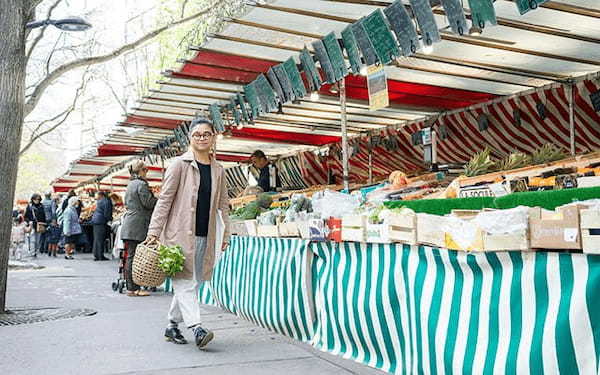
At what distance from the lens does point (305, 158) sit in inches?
588

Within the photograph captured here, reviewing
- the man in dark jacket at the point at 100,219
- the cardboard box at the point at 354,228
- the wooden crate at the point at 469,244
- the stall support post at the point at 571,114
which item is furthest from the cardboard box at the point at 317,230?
the man in dark jacket at the point at 100,219

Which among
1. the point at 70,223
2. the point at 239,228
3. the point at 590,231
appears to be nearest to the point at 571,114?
the point at 239,228

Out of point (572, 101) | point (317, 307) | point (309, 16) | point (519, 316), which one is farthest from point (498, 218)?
point (572, 101)

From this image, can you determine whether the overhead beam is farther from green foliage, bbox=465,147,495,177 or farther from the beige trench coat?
the beige trench coat

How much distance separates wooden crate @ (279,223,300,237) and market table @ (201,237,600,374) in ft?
0.27

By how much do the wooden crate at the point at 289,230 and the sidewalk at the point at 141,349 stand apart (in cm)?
94

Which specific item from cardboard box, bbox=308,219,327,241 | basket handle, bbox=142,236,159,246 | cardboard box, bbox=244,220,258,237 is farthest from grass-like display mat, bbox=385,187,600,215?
cardboard box, bbox=244,220,258,237

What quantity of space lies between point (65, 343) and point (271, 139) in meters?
7.77

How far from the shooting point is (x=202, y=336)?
505 centimetres

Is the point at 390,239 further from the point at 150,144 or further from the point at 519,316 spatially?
the point at 150,144

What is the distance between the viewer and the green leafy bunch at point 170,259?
200 inches

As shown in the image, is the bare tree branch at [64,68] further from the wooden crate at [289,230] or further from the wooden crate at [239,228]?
the wooden crate at [289,230]

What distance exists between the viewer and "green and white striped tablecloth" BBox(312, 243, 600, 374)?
2.76 metres

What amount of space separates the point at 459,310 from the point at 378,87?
9.92 ft
